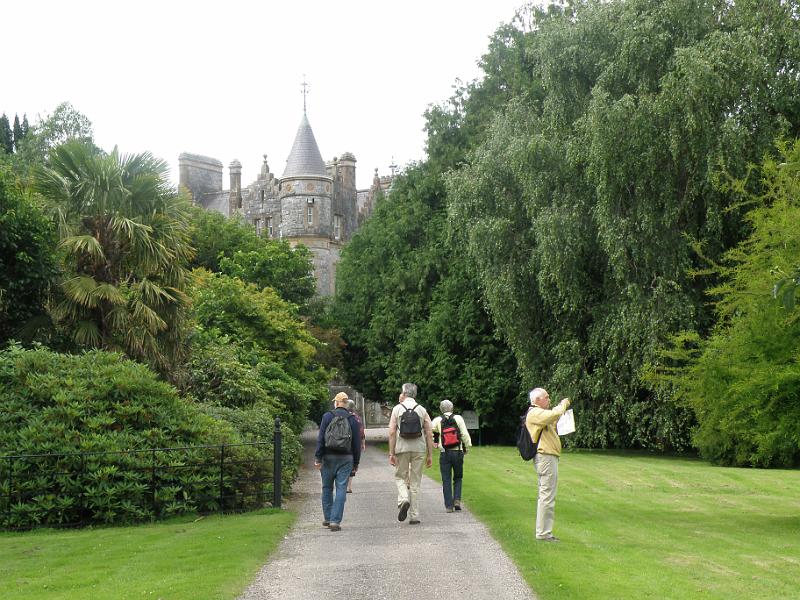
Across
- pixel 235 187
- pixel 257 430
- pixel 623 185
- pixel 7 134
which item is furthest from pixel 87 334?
pixel 235 187

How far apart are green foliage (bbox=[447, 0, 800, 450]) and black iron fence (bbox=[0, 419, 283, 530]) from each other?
15608 mm

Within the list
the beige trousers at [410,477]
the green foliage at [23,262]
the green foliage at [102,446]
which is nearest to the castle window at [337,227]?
the green foliage at [23,262]

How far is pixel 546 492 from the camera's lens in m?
12.1

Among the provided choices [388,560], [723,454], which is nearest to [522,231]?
[723,454]

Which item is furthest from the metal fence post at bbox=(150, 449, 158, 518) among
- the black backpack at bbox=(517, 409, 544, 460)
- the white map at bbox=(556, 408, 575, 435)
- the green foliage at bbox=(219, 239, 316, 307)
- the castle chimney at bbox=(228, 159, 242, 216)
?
the castle chimney at bbox=(228, 159, 242, 216)

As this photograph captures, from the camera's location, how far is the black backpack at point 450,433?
15773mm

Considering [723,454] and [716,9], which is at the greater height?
[716,9]

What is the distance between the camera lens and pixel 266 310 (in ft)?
129

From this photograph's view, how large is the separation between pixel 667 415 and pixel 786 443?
1311 cm

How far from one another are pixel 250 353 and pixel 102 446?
16.3 metres

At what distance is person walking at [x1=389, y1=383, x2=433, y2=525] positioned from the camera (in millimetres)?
14219

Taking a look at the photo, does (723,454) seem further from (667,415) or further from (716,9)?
(716,9)

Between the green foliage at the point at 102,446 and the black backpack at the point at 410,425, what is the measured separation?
118 inches

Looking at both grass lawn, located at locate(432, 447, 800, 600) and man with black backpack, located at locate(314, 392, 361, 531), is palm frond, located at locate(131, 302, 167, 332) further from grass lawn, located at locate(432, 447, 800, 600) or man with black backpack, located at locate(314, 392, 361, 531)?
man with black backpack, located at locate(314, 392, 361, 531)
